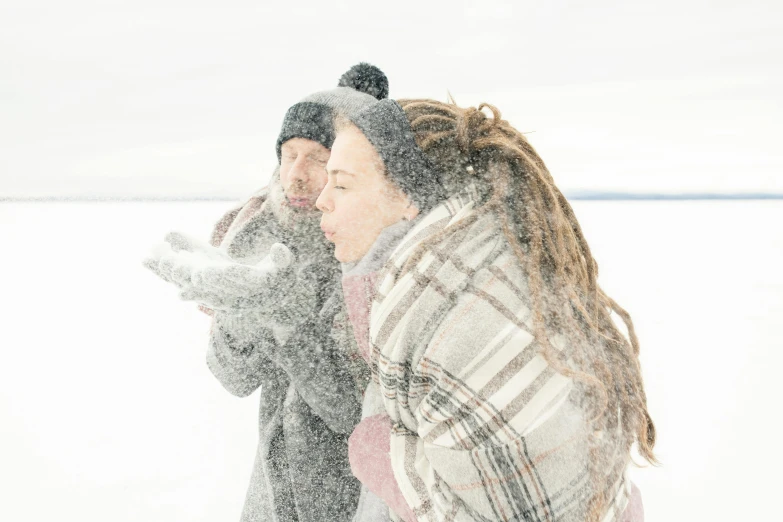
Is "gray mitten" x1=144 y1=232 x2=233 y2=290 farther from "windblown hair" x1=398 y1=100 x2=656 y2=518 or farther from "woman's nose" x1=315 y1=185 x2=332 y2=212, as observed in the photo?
"windblown hair" x1=398 y1=100 x2=656 y2=518

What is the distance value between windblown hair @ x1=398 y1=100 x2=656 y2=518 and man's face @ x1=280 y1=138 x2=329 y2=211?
25 centimetres

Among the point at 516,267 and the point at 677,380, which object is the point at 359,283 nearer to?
the point at 516,267

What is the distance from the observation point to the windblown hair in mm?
731

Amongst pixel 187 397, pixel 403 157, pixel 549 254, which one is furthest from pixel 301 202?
pixel 187 397

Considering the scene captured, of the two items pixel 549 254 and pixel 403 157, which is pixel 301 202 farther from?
pixel 549 254

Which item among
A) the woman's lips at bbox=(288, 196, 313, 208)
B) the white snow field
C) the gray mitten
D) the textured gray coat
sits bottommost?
the white snow field

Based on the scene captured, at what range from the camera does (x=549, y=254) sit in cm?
77

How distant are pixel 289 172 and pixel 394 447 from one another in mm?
562

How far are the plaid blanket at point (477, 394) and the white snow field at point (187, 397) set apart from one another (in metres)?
0.76

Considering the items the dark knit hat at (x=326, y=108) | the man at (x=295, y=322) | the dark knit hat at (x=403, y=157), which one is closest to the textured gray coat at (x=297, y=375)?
the man at (x=295, y=322)

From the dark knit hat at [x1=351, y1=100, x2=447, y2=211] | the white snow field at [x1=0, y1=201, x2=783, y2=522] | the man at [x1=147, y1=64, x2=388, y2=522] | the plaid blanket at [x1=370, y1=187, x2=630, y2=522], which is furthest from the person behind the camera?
the white snow field at [x1=0, y1=201, x2=783, y2=522]

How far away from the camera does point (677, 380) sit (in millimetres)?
3381

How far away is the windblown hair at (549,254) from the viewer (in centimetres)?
73

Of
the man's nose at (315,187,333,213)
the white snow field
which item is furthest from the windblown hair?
the white snow field
